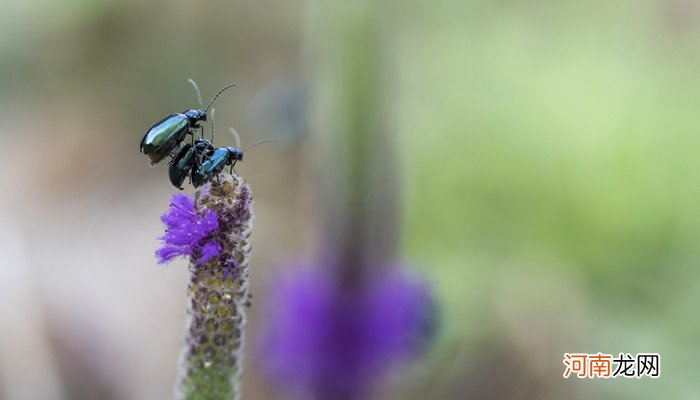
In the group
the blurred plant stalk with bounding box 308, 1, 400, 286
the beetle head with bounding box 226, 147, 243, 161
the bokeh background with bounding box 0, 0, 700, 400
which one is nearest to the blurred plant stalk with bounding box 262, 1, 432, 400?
the blurred plant stalk with bounding box 308, 1, 400, 286

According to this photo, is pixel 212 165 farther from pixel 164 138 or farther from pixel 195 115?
pixel 195 115

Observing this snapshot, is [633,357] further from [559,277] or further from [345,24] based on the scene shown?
[345,24]

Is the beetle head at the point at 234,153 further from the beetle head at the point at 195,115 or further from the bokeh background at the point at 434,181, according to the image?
the bokeh background at the point at 434,181

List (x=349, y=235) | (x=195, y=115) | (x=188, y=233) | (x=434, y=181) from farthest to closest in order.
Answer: (x=434, y=181)
(x=195, y=115)
(x=349, y=235)
(x=188, y=233)

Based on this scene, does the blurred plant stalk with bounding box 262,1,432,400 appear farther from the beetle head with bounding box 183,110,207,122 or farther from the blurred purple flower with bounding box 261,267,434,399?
the beetle head with bounding box 183,110,207,122

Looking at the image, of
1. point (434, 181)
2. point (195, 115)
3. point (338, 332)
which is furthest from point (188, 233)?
point (434, 181)

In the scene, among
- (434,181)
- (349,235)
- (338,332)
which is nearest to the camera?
(349,235)

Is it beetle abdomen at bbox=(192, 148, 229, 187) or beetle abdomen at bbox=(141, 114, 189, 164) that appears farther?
beetle abdomen at bbox=(141, 114, 189, 164)
